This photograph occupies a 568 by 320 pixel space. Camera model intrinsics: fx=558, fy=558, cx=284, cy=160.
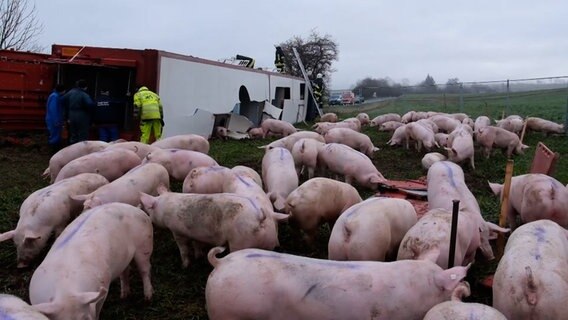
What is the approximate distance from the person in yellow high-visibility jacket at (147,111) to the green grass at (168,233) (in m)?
1.45

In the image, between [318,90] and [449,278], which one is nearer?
[449,278]

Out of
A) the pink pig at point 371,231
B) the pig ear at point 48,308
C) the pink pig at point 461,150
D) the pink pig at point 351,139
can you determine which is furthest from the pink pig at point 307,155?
the pig ear at point 48,308

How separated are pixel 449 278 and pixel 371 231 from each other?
109cm

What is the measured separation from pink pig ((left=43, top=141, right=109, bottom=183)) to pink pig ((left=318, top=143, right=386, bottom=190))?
359 centimetres

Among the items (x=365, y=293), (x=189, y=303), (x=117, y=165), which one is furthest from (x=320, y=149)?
(x=365, y=293)

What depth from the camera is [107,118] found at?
12477mm

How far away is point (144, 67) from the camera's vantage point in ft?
41.2

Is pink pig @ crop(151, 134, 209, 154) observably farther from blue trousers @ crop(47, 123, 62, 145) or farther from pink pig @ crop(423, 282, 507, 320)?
pink pig @ crop(423, 282, 507, 320)

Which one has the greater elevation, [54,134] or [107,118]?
[107,118]

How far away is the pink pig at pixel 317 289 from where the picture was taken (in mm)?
3473

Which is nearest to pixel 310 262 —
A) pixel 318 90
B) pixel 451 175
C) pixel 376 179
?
Result: pixel 451 175

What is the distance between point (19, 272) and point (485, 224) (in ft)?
14.6

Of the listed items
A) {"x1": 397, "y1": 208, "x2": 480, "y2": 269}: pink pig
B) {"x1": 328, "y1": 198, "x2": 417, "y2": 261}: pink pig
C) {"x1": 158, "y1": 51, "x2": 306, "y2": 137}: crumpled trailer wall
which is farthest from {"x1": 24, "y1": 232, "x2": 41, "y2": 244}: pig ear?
{"x1": 158, "y1": 51, "x2": 306, "y2": 137}: crumpled trailer wall

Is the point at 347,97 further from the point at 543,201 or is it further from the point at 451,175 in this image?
the point at 543,201
